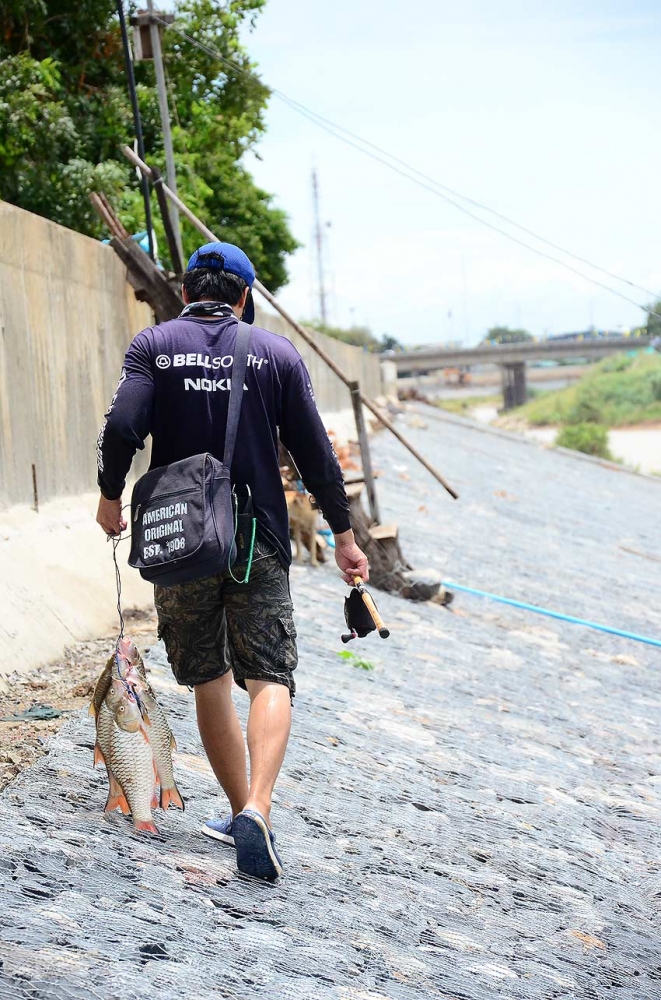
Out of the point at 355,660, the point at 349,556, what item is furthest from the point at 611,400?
the point at 349,556

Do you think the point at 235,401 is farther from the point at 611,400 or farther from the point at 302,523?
the point at 611,400

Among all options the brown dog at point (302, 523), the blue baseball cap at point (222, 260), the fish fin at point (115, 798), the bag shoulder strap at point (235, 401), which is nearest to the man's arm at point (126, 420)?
the bag shoulder strap at point (235, 401)

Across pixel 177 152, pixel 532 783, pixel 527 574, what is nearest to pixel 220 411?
pixel 532 783

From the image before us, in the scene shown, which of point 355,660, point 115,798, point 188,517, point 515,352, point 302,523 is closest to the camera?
point 188,517

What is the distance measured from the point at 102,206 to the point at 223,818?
5.10m

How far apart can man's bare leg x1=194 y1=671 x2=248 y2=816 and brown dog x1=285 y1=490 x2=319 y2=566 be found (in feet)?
17.8

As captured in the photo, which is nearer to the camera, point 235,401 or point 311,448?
point 235,401

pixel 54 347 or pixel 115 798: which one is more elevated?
pixel 54 347

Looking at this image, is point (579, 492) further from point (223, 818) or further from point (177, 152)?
point (223, 818)

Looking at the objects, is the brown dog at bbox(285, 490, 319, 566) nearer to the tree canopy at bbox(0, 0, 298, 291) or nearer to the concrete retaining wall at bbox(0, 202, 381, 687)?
the concrete retaining wall at bbox(0, 202, 381, 687)

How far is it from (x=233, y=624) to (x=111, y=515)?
51 centimetres

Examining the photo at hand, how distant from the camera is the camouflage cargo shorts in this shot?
3.48m

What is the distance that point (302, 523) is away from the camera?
916 centimetres

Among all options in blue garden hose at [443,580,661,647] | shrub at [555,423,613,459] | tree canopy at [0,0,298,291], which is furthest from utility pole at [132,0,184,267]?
shrub at [555,423,613,459]
